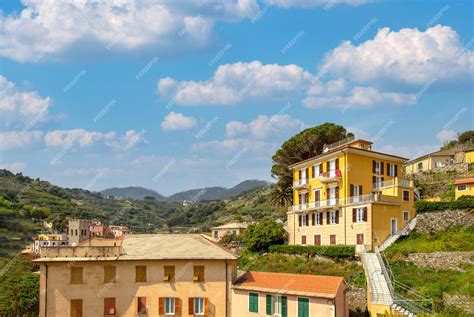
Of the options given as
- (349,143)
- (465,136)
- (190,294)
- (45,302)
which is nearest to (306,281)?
(190,294)

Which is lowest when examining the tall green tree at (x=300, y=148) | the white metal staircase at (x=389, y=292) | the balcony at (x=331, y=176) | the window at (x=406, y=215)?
the white metal staircase at (x=389, y=292)

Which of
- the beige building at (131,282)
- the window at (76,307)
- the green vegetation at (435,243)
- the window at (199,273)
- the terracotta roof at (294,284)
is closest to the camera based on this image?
the terracotta roof at (294,284)

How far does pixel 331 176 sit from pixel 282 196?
16.2 meters

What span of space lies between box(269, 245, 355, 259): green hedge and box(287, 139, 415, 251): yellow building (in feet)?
4.02

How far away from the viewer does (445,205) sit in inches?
1827

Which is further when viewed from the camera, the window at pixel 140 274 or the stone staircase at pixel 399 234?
the stone staircase at pixel 399 234

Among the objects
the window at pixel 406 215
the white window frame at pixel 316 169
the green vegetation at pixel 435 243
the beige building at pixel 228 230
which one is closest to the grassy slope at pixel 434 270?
the green vegetation at pixel 435 243

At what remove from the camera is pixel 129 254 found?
124 ft

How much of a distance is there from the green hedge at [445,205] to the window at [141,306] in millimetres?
26314

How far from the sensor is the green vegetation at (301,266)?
42616 millimetres

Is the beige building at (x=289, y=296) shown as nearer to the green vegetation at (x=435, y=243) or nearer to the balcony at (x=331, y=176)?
the green vegetation at (x=435, y=243)

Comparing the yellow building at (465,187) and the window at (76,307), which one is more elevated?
the yellow building at (465,187)

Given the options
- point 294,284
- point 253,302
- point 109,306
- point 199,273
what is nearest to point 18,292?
point 109,306

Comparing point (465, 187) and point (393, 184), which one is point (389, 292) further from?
point (465, 187)
